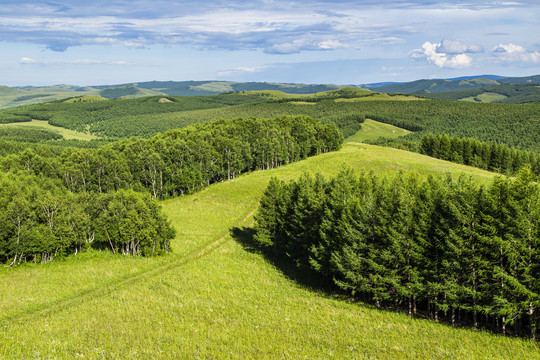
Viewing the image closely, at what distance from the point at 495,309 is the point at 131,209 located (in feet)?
163

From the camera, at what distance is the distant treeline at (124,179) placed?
165 ft

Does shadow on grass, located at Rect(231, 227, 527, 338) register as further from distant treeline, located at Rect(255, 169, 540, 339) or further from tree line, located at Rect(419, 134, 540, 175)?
tree line, located at Rect(419, 134, 540, 175)

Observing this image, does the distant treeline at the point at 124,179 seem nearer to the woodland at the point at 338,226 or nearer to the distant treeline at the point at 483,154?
the woodland at the point at 338,226

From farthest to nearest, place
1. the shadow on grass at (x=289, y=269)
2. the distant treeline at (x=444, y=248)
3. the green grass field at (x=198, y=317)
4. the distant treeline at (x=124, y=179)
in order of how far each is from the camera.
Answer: the distant treeline at (x=124, y=179) < the shadow on grass at (x=289, y=269) < the distant treeline at (x=444, y=248) < the green grass field at (x=198, y=317)

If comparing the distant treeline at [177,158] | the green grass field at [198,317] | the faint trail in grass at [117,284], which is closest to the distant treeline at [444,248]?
the green grass field at [198,317]

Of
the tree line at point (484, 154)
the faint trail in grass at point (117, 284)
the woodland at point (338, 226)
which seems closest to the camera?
the woodland at point (338, 226)

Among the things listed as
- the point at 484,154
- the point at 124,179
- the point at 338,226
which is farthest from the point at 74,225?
the point at 484,154

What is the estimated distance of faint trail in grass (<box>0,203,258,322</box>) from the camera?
34031 millimetres

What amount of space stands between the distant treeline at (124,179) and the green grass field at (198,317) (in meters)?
3.53

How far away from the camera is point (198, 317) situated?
31391mm

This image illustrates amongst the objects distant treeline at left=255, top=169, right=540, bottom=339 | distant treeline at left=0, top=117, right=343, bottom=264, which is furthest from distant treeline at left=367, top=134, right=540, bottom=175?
distant treeline at left=255, top=169, right=540, bottom=339

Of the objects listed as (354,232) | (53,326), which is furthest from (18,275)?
(354,232)

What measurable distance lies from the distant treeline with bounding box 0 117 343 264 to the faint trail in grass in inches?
214

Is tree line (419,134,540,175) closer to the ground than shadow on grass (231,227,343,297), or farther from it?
farther from it
